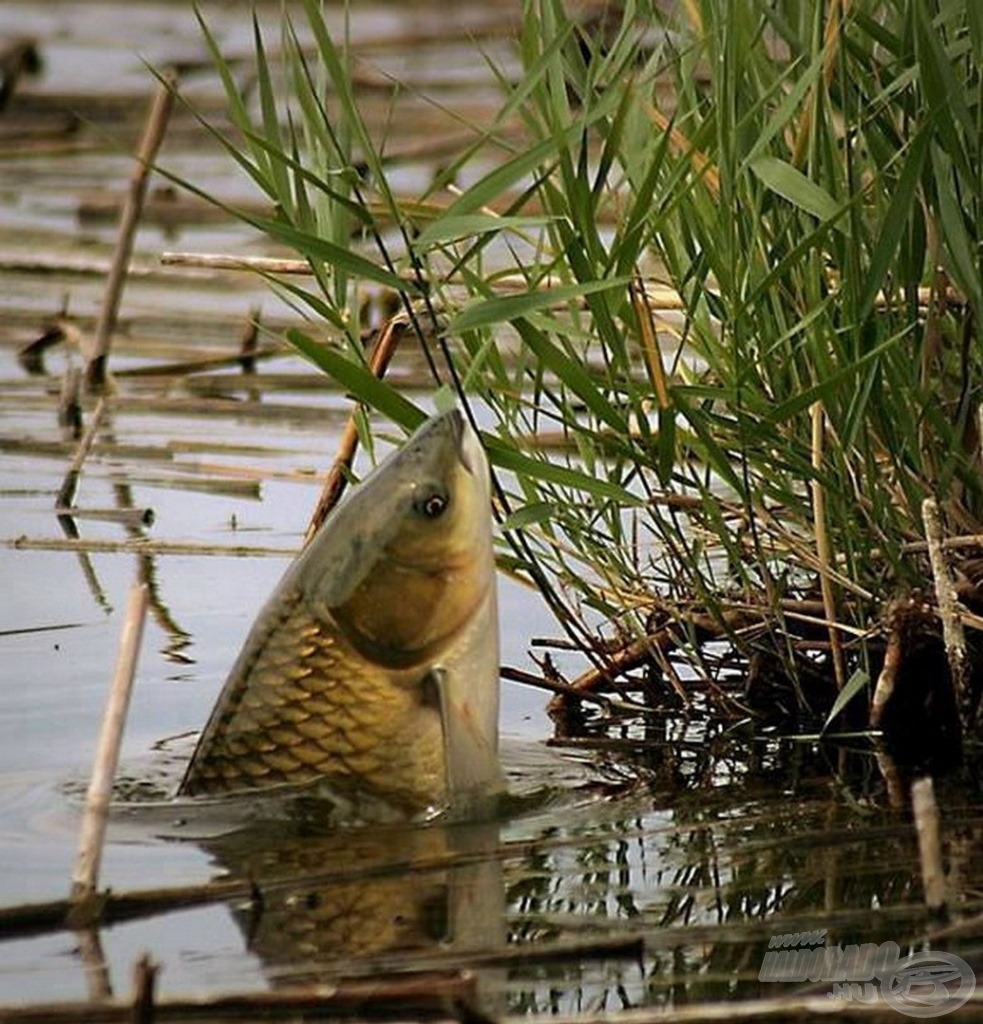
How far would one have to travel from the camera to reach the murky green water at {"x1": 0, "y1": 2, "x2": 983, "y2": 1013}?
2873 mm

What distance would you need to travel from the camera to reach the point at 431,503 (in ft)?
11.1

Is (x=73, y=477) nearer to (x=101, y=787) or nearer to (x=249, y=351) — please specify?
(x=249, y=351)

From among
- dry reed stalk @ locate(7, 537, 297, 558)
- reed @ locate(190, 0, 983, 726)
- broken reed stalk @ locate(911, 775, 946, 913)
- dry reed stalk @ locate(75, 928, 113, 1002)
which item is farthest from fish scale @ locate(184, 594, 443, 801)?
dry reed stalk @ locate(7, 537, 297, 558)

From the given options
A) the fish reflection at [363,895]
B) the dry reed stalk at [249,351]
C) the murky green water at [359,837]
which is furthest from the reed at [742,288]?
the dry reed stalk at [249,351]

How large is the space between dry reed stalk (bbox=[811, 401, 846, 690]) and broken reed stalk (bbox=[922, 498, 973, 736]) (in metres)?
0.14

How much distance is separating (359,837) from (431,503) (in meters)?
0.43

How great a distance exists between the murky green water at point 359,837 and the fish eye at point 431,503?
0.40 m

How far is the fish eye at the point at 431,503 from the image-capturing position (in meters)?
3.40

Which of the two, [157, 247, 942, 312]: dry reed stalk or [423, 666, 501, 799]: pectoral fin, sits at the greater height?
[157, 247, 942, 312]: dry reed stalk

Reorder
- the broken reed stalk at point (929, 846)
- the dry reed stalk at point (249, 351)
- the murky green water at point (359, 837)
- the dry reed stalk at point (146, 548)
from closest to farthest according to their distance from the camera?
the broken reed stalk at point (929, 846) → the murky green water at point (359, 837) → the dry reed stalk at point (146, 548) → the dry reed stalk at point (249, 351)

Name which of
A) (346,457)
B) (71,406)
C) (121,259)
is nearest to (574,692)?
(346,457)

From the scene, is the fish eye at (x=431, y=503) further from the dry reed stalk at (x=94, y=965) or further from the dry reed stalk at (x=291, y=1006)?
the dry reed stalk at (x=291, y=1006)

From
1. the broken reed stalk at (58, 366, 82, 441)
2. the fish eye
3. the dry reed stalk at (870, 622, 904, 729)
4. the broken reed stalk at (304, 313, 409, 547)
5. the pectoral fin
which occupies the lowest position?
the pectoral fin
